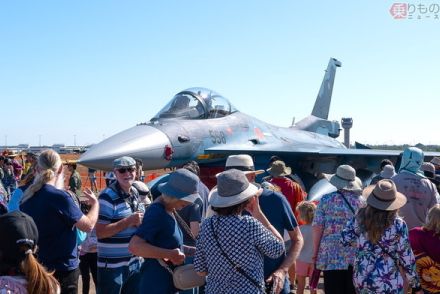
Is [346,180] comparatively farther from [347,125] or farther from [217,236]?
[347,125]

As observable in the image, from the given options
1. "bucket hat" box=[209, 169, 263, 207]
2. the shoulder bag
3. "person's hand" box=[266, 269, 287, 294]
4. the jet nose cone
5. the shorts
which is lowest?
the shorts

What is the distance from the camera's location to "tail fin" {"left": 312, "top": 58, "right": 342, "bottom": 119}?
77.3 ft

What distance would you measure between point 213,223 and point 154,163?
23.1ft

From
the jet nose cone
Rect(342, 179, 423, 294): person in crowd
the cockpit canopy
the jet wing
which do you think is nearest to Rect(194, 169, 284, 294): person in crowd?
Rect(342, 179, 423, 294): person in crowd

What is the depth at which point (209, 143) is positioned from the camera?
1116 cm

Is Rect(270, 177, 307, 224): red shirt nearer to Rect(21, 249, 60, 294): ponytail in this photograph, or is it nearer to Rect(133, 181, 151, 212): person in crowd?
Rect(133, 181, 151, 212): person in crowd

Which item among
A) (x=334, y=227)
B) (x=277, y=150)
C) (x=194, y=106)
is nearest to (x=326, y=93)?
(x=277, y=150)

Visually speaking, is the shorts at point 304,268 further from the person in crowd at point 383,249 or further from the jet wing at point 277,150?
the jet wing at point 277,150

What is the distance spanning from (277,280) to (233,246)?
60 centimetres

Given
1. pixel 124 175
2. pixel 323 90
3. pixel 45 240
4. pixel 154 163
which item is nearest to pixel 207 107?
pixel 154 163

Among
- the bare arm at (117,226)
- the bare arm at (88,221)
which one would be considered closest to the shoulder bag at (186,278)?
the bare arm at (88,221)

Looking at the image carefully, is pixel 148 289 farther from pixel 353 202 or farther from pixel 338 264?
pixel 353 202

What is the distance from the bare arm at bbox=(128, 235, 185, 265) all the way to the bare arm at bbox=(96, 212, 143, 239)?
2.69 feet

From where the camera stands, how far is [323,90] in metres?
24.1
